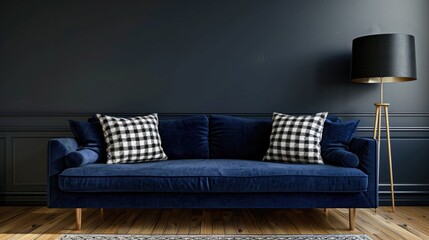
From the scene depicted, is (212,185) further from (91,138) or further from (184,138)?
(91,138)

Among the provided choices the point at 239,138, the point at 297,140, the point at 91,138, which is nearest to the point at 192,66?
the point at 239,138

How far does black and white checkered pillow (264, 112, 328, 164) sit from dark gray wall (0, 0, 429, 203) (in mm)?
553

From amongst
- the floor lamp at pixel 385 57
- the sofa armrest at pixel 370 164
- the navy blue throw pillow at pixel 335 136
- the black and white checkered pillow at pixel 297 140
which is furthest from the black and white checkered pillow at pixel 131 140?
the floor lamp at pixel 385 57

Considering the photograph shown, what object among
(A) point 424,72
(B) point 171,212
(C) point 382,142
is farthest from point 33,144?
(A) point 424,72

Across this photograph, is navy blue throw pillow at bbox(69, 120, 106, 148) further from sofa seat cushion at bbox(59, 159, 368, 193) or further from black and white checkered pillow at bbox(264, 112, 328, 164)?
black and white checkered pillow at bbox(264, 112, 328, 164)

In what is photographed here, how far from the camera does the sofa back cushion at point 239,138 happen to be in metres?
3.16

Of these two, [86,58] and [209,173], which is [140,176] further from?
[86,58]

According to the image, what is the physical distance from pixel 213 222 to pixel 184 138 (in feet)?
2.43

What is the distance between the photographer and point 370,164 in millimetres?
2607

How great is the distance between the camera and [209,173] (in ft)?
8.27

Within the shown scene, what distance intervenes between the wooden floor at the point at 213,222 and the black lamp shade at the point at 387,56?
1.15 m

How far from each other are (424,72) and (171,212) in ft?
8.78

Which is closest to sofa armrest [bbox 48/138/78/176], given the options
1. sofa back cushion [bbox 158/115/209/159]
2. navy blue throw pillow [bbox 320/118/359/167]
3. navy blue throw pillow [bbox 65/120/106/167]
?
navy blue throw pillow [bbox 65/120/106/167]

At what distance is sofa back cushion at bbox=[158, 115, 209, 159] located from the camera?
124 inches
